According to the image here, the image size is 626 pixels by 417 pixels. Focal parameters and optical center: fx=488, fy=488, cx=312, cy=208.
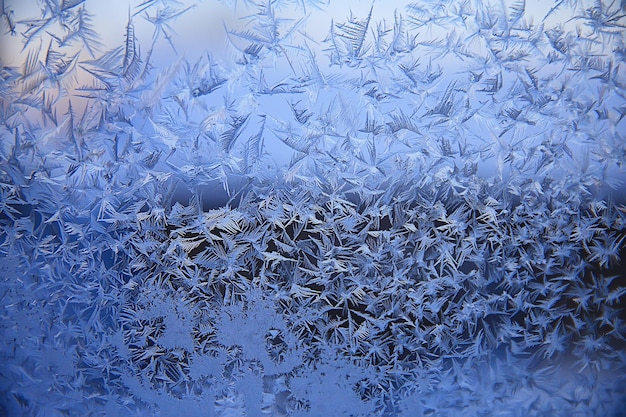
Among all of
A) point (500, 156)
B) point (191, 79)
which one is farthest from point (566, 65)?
point (191, 79)

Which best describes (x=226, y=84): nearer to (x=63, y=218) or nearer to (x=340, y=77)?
(x=340, y=77)

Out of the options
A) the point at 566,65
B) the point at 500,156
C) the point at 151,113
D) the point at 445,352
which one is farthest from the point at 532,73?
the point at 151,113

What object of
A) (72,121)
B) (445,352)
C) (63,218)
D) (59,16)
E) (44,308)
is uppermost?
(59,16)

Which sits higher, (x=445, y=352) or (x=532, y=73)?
(x=532, y=73)

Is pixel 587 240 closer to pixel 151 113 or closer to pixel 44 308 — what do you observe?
pixel 151 113

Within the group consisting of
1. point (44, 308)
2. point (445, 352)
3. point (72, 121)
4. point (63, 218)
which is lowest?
point (445, 352)

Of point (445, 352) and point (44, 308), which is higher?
point (44, 308)
